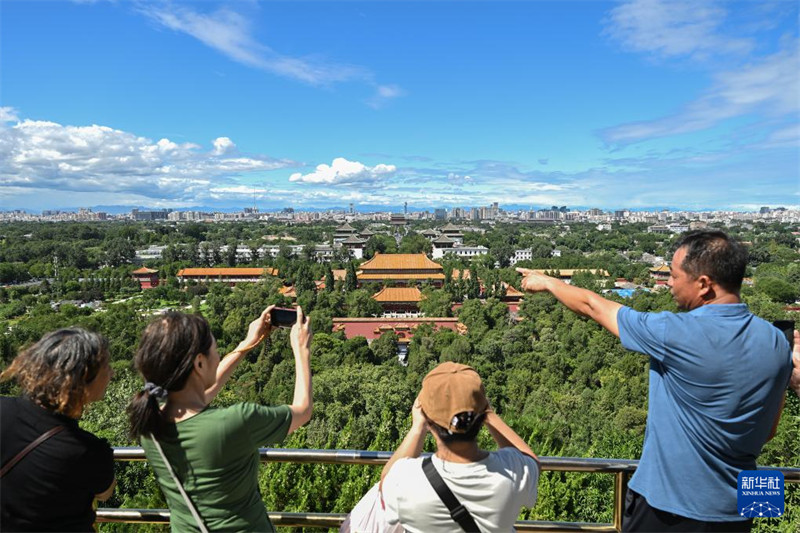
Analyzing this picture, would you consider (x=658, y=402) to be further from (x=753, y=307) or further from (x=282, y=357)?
(x=753, y=307)

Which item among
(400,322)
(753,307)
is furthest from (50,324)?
(753,307)

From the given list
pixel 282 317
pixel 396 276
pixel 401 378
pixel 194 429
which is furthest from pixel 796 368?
pixel 396 276

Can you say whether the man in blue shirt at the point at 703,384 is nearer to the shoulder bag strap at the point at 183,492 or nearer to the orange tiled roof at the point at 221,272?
the shoulder bag strap at the point at 183,492

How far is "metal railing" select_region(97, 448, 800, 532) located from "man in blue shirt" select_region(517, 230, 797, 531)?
19 cm

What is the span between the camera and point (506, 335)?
1432cm

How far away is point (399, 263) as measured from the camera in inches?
1160

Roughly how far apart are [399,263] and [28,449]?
28.4 meters

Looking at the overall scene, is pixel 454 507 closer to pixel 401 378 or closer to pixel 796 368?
pixel 796 368

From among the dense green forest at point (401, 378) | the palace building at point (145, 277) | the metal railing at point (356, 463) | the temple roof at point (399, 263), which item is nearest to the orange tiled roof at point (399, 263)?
the temple roof at point (399, 263)

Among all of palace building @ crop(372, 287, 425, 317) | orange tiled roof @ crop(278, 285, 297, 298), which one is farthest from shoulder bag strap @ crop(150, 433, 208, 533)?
orange tiled roof @ crop(278, 285, 297, 298)

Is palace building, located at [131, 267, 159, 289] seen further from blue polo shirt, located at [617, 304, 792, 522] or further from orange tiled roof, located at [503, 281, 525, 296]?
blue polo shirt, located at [617, 304, 792, 522]

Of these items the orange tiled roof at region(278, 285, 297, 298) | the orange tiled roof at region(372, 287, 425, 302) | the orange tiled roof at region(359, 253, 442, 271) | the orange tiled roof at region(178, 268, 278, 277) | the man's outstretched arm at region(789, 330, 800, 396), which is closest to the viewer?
the man's outstretched arm at region(789, 330, 800, 396)

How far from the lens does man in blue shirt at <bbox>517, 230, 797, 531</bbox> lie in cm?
110

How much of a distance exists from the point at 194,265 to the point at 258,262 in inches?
197
